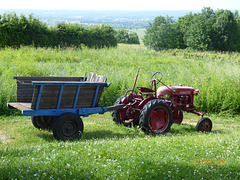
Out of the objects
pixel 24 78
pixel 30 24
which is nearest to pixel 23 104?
pixel 24 78

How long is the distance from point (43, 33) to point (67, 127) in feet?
72.7

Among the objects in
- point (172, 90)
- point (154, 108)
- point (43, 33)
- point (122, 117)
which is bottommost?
point (122, 117)

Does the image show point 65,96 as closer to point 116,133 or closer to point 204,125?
point 116,133

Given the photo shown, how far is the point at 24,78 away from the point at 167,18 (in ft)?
245

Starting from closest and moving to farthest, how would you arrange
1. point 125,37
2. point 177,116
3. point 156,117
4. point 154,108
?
point 154,108
point 156,117
point 177,116
point 125,37

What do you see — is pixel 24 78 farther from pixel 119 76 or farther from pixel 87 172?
pixel 119 76

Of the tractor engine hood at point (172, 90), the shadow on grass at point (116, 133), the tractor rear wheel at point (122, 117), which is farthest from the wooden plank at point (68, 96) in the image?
the tractor engine hood at point (172, 90)

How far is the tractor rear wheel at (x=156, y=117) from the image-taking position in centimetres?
762

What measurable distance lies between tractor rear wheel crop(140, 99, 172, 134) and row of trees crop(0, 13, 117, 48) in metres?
16.7

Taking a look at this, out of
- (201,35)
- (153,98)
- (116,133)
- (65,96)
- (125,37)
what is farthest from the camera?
(125,37)

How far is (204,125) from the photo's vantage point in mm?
8586

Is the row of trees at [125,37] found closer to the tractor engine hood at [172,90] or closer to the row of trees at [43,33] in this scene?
the row of trees at [43,33]

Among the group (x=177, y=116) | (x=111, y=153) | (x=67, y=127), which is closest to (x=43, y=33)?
(x=177, y=116)

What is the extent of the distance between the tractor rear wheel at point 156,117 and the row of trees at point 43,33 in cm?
1665
